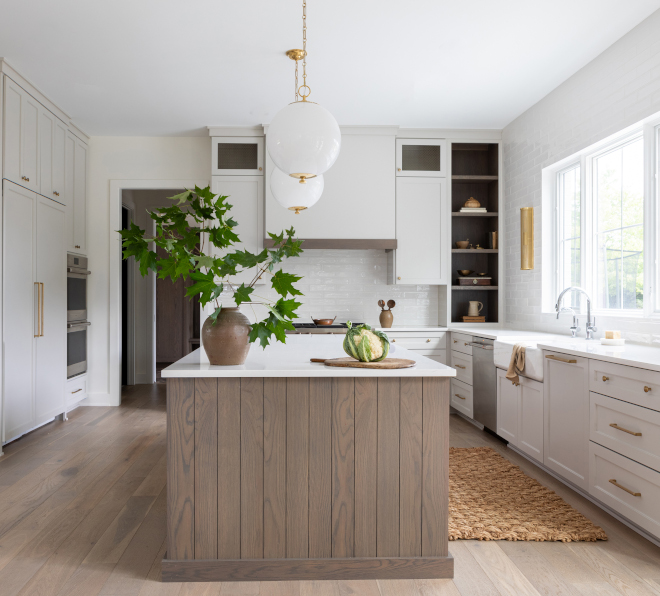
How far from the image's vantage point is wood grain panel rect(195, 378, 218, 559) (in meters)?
2.13

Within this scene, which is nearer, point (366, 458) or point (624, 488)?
point (366, 458)

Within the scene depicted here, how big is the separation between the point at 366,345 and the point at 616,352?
58.7 inches

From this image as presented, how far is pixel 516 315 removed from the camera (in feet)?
17.0

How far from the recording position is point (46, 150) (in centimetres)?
461

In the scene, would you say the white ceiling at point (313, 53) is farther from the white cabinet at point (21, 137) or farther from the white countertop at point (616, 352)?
the white countertop at point (616, 352)

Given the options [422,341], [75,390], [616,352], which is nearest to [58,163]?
[75,390]

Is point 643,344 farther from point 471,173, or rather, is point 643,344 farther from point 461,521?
point 471,173

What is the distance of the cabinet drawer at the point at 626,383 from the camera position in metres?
2.40

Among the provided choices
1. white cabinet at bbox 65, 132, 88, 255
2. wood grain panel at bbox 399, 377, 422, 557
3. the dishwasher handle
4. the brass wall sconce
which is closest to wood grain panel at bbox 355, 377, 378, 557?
wood grain panel at bbox 399, 377, 422, 557

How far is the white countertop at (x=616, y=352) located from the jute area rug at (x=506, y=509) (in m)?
0.79

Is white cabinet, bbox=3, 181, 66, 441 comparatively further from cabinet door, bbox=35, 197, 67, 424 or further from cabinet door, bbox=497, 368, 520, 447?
cabinet door, bbox=497, 368, 520, 447

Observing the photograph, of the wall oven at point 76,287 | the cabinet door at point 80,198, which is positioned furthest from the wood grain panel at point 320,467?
the cabinet door at point 80,198

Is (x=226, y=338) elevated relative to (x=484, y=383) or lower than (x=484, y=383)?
elevated

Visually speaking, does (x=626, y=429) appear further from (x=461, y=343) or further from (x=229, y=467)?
(x=461, y=343)
